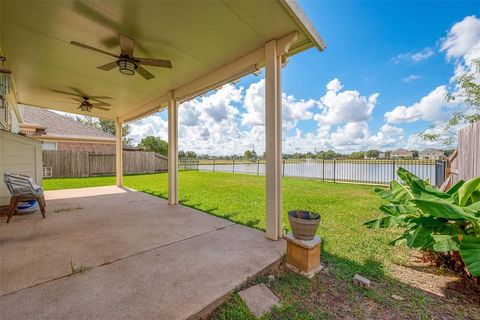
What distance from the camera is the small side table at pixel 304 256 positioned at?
2199 millimetres

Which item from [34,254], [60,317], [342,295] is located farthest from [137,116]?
[342,295]

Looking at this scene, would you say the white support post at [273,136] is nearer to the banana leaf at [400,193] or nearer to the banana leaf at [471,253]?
the banana leaf at [400,193]

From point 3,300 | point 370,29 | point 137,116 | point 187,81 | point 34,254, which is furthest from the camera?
point 137,116

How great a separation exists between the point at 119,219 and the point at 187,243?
201cm

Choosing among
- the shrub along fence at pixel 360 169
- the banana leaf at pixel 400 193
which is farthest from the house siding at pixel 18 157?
the shrub along fence at pixel 360 169

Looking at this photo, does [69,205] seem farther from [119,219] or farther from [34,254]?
[34,254]

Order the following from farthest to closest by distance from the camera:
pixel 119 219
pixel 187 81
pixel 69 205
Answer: pixel 69 205 → pixel 187 81 → pixel 119 219

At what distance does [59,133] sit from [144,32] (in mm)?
15287

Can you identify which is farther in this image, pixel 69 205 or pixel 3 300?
pixel 69 205

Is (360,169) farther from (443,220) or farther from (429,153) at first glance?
(443,220)

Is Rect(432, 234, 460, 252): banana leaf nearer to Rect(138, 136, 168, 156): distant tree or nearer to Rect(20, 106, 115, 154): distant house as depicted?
Rect(20, 106, 115, 154): distant house

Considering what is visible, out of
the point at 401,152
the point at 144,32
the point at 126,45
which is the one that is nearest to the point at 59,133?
the point at 126,45

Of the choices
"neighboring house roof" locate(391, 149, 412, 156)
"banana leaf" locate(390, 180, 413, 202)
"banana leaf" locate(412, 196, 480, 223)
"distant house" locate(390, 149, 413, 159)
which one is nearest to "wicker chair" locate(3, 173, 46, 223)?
"banana leaf" locate(412, 196, 480, 223)

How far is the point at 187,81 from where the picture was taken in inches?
178
